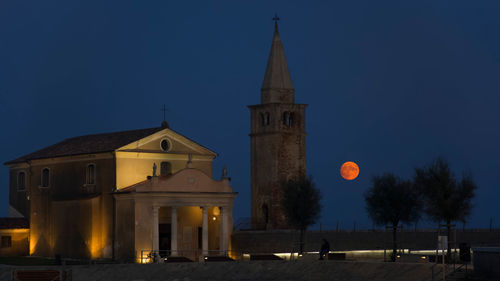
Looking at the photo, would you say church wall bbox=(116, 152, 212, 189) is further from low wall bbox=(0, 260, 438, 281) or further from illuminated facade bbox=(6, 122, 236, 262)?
low wall bbox=(0, 260, 438, 281)

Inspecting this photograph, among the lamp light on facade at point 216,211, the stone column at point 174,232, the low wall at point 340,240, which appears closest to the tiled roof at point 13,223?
the stone column at point 174,232

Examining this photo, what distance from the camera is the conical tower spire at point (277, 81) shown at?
72.2 meters

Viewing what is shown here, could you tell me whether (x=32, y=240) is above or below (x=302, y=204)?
below

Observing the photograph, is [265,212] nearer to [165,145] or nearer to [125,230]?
[165,145]

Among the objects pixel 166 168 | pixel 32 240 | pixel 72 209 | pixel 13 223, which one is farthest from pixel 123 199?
pixel 13 223

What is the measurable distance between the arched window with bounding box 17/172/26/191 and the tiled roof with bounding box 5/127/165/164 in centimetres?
111

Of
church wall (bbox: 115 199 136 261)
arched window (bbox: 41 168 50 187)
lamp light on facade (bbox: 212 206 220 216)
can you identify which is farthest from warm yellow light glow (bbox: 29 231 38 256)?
lamp light on facade (bbox: 212 206 220 216)

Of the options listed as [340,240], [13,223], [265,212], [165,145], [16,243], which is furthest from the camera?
[265,212]

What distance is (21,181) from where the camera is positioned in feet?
217

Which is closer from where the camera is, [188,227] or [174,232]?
[174,232]

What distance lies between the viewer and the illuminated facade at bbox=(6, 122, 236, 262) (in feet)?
182

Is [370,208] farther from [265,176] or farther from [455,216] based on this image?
[265,176]

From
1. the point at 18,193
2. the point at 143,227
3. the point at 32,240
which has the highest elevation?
the point at 18,193

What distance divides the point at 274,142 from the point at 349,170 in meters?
6.62
